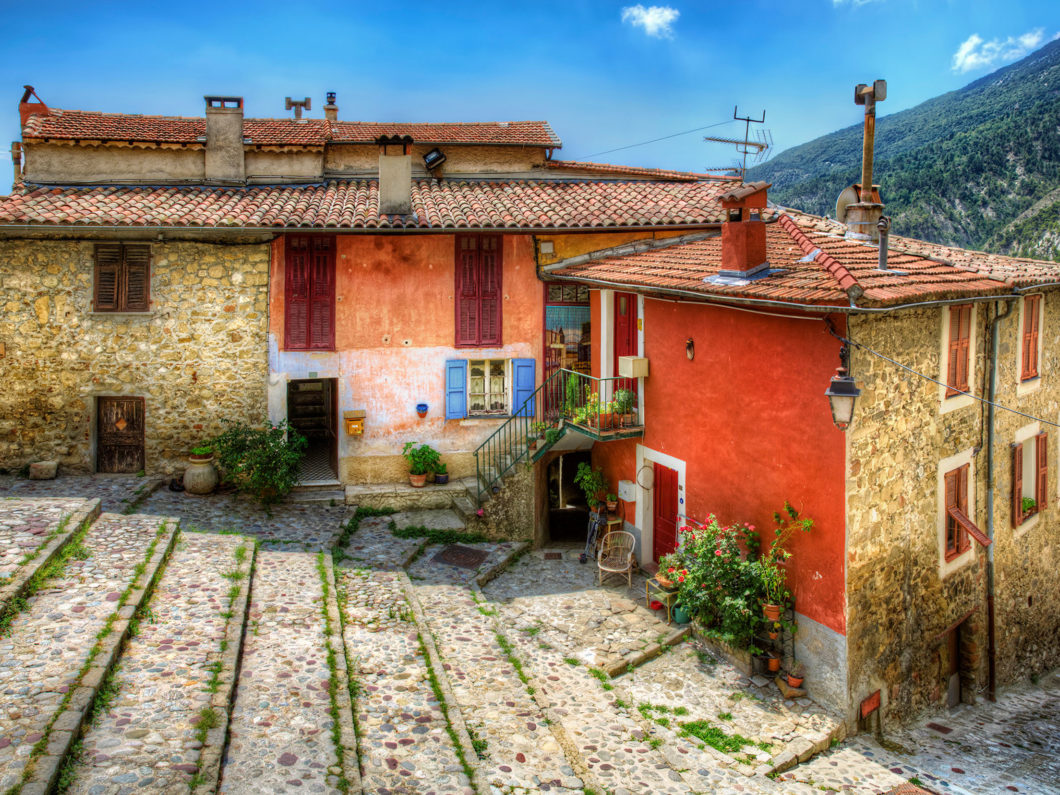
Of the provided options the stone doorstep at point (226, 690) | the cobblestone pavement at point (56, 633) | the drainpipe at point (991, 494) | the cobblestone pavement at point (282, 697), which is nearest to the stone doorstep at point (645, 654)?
the cobblestone pavement at point (282, 697)

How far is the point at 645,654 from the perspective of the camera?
10141 millimetres

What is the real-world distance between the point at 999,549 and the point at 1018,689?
268cm

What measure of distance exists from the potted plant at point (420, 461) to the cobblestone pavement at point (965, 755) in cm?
774

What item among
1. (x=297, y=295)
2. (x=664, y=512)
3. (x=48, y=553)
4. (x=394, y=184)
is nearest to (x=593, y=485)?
(x=664, y=512)

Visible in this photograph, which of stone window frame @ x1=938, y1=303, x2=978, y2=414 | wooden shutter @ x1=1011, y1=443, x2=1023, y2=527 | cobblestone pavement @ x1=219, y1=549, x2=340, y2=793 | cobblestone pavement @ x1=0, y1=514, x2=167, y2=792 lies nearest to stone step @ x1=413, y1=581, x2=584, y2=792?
cobblestone pavement @ x1=219, y1=549, x2=340, y2=793

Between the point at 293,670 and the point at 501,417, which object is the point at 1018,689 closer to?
the point at 501,417

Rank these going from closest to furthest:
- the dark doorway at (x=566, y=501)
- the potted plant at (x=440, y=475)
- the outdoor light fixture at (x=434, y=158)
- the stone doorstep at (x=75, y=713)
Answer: the stone doorstep at (x=75, y=713) → the potted plant at (x=440, y=475) → the dark doorway at (x=566, y=501) → the outdoor light fixture at (x=434, y=158)

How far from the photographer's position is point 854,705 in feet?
30.7

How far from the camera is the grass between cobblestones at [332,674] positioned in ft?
21.8

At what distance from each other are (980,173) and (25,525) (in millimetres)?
36242

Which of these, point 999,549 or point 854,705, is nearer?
point 854,705

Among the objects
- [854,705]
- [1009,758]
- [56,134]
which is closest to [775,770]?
[854,705]

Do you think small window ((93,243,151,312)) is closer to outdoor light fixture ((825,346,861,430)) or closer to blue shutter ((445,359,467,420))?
blue shutter ((445,359,467,420))

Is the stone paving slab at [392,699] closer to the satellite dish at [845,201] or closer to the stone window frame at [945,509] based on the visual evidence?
the stone window frame at [945,509]
